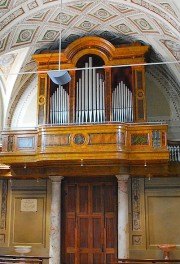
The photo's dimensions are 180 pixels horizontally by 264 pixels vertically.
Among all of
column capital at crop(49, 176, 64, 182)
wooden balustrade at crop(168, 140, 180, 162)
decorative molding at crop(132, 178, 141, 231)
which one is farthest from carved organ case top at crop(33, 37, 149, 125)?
decorative molding at crop(132, 178, 141, 231)

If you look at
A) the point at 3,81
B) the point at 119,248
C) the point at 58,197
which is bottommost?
the point at 119,248

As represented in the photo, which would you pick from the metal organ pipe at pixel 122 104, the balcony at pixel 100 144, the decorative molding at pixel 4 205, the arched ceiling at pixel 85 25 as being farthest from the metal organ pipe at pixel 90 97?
the decorative molding at pixel 4 205

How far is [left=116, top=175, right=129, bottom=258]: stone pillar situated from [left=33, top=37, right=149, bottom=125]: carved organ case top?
1935 millimetres

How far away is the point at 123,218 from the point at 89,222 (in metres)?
1.22

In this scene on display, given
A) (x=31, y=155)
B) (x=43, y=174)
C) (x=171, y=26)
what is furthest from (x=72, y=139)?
(x=171, y=26)

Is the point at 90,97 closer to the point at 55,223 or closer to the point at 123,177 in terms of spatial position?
the point at 123,177

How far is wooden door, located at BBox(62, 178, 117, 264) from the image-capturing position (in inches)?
493

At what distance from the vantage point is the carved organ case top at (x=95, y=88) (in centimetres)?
1207

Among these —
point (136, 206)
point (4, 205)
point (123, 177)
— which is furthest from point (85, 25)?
point (4, 205)

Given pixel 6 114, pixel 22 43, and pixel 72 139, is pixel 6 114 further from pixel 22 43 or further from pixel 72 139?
pixel 72 139

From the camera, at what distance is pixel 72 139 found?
36.3 feet

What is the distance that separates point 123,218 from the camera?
39.8ft

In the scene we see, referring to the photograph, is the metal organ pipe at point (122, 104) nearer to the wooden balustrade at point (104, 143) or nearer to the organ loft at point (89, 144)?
the organ loft at point (89, 144)

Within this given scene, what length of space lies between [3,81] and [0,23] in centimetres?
344
